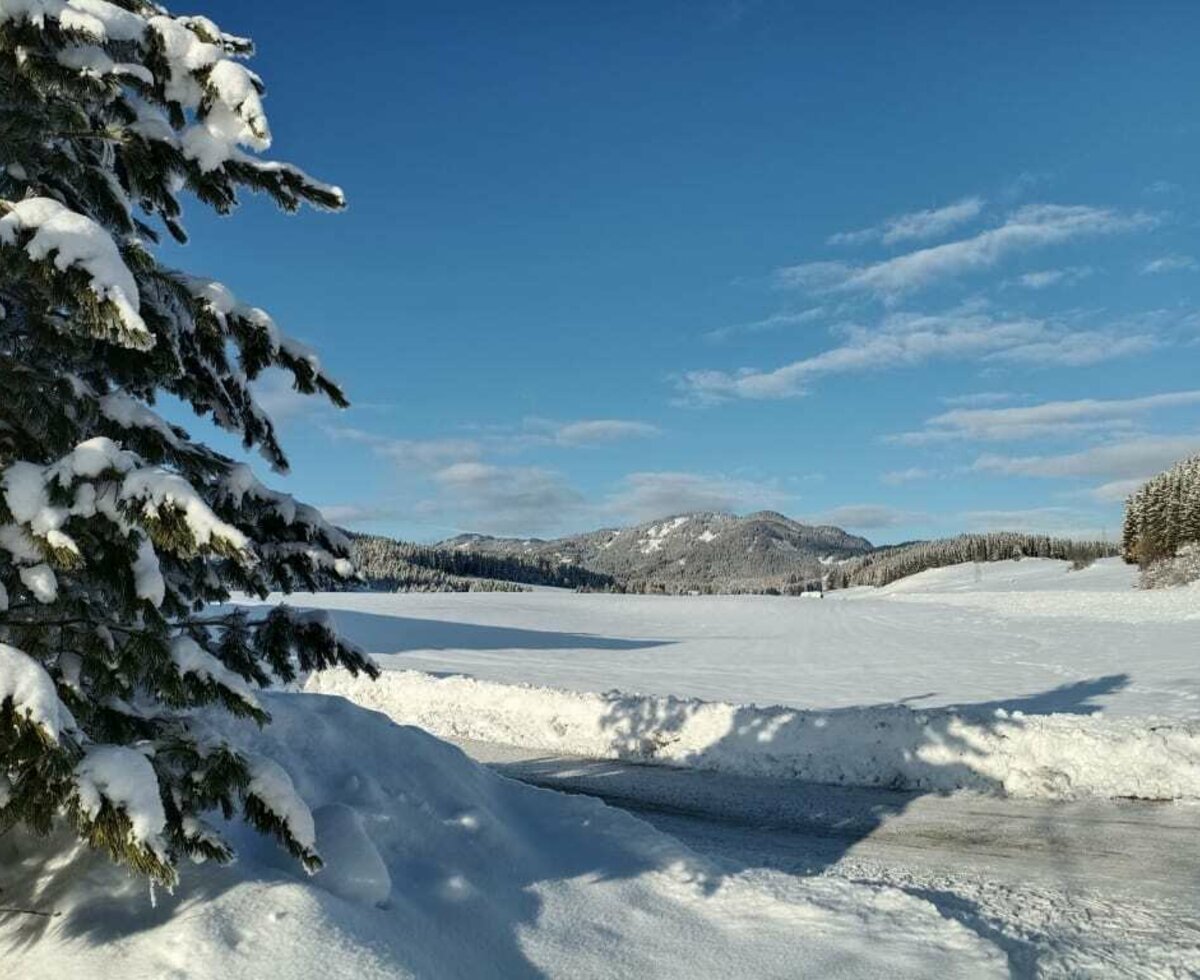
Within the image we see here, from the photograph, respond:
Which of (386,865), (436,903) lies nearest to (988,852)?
(436,903)

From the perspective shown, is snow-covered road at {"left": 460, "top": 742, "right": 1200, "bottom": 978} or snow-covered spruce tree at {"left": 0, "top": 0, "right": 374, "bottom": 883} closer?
snow-covered spruce tree at {"left": 0, "top": 0, "right": 374, "bottom": 883}

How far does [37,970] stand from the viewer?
3.82m

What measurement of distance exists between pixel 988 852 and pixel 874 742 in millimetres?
3110

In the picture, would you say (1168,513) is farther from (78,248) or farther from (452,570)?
(452,570)

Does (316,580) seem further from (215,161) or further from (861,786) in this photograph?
(861,786)

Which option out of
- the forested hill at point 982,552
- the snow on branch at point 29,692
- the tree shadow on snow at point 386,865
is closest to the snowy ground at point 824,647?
the tree shadow on snow at point 386,865

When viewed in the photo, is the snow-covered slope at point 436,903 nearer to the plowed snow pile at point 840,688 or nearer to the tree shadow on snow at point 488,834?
the tree shadow on snow at point 488,834

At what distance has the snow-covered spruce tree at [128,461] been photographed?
3.38 m

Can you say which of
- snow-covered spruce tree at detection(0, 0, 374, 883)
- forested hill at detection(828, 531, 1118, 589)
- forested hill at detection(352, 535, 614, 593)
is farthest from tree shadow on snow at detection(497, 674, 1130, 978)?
forested hill at detection(828, 531, 1118, 589)

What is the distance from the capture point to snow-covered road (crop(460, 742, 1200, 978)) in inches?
224

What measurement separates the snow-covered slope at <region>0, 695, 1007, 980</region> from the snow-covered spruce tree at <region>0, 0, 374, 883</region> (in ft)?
1.54

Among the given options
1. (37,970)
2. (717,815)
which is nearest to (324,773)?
(37,970)

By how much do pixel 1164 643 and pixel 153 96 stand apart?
28.7 meters

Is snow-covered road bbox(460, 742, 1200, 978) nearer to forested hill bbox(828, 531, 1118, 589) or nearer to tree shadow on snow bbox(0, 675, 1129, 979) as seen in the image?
tree shadow on snow bbox(0, 675, 1129, 979)
